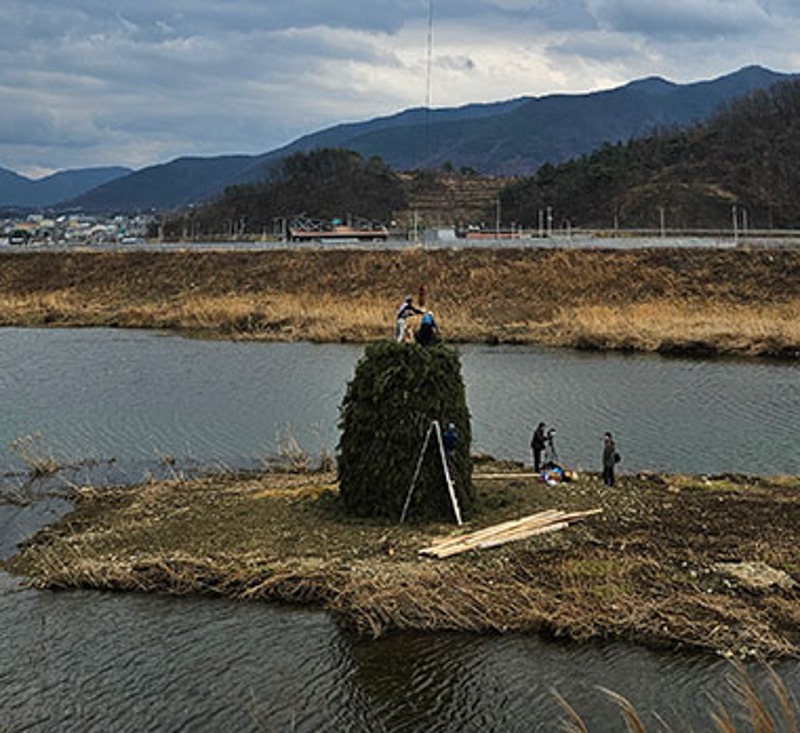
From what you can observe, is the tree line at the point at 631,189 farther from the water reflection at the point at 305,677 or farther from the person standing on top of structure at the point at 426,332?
the water reflection at the point at 305,677

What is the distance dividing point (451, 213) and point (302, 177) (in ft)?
92.4

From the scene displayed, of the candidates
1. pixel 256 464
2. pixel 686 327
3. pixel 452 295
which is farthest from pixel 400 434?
pixel 452 295

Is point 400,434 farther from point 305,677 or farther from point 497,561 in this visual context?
point 305,677

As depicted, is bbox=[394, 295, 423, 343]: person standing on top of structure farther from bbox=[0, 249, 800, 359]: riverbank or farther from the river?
bbox=[0, 249, 800, 359]: riverbank

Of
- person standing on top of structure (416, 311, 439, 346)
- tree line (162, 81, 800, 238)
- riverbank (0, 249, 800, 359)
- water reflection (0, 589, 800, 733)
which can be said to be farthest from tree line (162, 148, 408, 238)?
water reflection (0, 589, 800, 733)

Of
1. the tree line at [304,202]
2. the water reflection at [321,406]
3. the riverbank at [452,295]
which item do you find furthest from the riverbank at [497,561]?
the tree line at [304,202]

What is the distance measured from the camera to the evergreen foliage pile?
16.2 m

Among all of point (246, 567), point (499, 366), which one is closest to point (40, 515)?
point (246, 567)

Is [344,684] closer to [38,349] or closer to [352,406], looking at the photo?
[352,406]

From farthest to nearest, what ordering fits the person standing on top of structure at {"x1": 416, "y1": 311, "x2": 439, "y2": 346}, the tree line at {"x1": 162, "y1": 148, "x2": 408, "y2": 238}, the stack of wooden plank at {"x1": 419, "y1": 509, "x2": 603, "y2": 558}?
the tree line at {"x1": 162, "y1": 148, "x2": 408, "y2": 238}
the person standing on top of structure at {"x1": 416, "y1": 311, "x2": 439, "y2": 346}
the stack of wooden plank at {"x1": 419, "y1": 509, "x2": 603, "y2": 558}

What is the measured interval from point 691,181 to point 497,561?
97.7 m

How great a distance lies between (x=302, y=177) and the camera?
476 ft

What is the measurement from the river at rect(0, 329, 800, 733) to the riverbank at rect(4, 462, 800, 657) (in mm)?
362

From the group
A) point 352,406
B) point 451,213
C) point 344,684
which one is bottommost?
point 344,684
